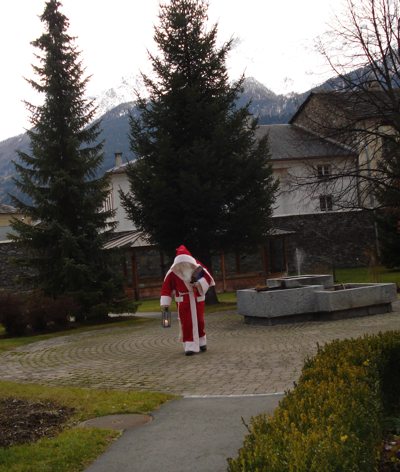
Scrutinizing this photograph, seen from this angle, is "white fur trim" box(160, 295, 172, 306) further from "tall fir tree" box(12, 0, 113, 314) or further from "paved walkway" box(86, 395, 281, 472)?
"tall fir tree" box(12, 0, 113, 314)

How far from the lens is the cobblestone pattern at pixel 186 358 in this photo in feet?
29.0

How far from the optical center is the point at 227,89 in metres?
23.6

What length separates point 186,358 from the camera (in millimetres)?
11375

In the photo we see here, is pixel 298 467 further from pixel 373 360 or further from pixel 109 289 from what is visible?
pixel 109 289

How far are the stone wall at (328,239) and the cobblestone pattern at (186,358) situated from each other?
2527 centimetres

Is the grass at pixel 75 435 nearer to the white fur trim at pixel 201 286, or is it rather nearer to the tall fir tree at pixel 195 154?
the white fur trim at pixel 201 286

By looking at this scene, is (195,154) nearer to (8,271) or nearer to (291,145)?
(8,271)

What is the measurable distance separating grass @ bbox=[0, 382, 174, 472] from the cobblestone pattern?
2.46ft

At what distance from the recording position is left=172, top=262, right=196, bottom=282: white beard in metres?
12.0

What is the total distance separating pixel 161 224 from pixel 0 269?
1633 centimetres

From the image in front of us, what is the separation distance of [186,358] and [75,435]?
218 inches

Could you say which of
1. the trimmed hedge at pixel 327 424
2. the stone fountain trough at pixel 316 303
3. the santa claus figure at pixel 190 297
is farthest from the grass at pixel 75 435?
the stone fountain trough at pixel 316 303

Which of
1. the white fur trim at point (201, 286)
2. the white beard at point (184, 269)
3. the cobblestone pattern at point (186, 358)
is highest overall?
the white beard at point (184, 269)

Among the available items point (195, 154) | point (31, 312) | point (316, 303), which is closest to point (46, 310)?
point (31, 312)
